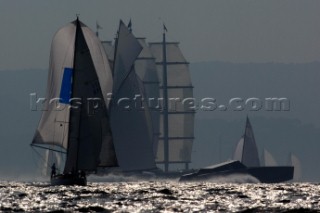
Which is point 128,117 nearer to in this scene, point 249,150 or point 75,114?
point 249,150

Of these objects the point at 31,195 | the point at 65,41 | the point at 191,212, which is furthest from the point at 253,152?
the point at 191,212

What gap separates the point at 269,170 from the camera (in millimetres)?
179875

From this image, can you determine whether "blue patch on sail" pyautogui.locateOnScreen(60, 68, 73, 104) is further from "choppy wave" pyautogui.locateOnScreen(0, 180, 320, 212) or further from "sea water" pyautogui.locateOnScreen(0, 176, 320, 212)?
Answer: "choppy wave" pyautogui.locateOnScreen(0, 180, 320, 212)

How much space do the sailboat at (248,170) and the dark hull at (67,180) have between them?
200 ft

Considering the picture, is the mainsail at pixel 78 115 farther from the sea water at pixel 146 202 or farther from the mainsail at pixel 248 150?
the mainsail at pixel 248 150

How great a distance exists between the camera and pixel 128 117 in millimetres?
159000

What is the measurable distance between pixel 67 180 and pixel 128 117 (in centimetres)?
5508

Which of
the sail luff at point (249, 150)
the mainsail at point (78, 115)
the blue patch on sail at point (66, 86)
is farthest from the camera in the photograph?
the sail luff at point (249, 150)

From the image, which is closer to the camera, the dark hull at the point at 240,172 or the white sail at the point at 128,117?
the white sail at the point at 128,117

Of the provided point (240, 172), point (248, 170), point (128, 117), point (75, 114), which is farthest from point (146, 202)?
point (248, 170)

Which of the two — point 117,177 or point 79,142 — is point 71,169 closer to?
point 79,142

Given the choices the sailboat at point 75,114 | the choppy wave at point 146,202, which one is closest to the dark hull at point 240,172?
the sailboat at point 75,114

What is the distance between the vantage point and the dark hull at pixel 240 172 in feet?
549

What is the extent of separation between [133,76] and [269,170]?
29.9 meters
